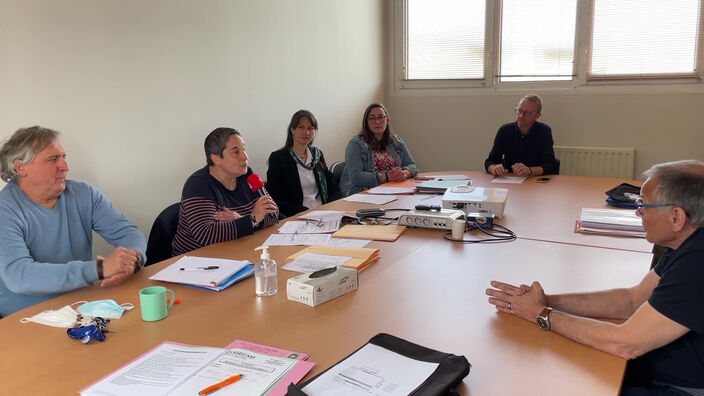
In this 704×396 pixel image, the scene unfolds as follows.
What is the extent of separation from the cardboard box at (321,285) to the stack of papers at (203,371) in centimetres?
30

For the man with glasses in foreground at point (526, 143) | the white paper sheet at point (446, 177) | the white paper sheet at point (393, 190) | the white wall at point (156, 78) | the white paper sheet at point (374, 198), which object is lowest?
the white paper sheet at point (374, 198)

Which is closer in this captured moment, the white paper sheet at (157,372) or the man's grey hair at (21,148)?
the white paper sheet at (157,372)

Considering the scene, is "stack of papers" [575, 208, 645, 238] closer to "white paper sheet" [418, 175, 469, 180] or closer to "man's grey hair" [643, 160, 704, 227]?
"man's grey hair" [643, 160, 704, 227]

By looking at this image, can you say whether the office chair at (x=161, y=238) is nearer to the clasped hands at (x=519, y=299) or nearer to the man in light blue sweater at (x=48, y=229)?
the man in light blue sweater at (x=48, y=229)

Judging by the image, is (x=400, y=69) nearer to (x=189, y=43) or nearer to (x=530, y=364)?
(x=189, y=43)

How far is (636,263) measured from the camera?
6.70 feet

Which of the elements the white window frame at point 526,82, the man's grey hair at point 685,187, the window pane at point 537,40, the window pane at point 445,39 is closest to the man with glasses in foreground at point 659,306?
the man's grey hair at point 685,187

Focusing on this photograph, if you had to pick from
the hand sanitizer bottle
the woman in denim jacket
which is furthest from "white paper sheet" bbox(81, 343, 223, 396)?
the woman in denim jacket

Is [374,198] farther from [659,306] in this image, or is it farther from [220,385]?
[220,385]

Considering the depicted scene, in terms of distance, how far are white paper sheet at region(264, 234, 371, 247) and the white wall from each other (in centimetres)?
124

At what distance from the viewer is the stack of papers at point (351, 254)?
2.01 metres

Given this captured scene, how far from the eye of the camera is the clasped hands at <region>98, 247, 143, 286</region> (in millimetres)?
1830

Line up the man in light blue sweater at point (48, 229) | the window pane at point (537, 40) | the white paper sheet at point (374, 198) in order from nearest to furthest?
1. the man in light blue sweater at point (48, 229)
2. the white paper sheet at point (374, 198)
3. the window pane at point (537, 40)

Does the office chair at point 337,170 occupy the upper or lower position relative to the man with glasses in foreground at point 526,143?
lower
